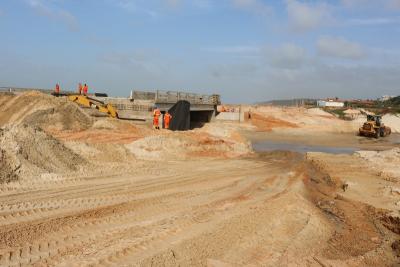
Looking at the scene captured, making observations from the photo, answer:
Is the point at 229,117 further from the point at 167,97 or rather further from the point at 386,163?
the point at 386,163

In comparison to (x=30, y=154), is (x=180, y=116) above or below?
above

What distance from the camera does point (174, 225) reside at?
8.70 m

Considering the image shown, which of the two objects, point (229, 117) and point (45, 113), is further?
point (229, 117)

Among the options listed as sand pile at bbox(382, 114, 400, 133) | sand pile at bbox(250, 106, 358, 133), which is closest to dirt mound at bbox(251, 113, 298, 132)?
sand pile at bbox(250, 106, 358, 133)

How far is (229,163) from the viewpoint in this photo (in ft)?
62.7

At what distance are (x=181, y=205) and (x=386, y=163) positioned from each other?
13587 millimetres

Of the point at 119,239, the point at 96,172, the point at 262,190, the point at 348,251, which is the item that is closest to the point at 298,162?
the point at 262,190

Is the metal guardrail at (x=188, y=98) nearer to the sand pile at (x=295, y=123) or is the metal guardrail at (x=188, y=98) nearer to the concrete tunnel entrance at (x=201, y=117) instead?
the concrete tunnel entrance at (x=201, y=117)

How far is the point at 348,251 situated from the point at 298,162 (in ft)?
41.7

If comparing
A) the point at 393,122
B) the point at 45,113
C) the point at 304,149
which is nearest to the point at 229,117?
the point at 304,149

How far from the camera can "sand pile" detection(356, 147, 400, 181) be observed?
17.5m

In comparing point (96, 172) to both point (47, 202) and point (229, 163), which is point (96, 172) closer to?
point (47, 202)

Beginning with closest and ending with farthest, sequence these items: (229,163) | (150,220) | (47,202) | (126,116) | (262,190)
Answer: (150,220) → (47,202) → (262,190) → (229,163) → (126,116)

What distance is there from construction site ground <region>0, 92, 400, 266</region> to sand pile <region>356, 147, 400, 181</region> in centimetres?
9
